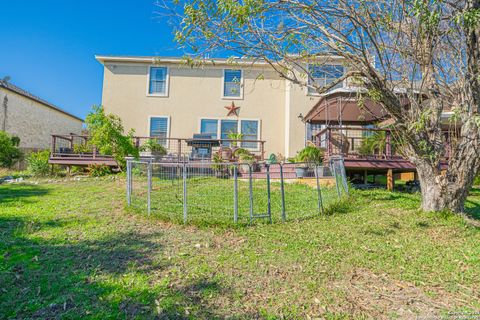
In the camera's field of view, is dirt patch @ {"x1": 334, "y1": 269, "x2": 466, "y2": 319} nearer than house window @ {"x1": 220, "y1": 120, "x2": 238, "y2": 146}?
Yes

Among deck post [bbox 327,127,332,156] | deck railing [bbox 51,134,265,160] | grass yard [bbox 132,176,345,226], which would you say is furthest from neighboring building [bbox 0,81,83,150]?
deck post [bbox 327,127,332,156]

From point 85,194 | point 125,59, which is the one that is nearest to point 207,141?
point 85,194

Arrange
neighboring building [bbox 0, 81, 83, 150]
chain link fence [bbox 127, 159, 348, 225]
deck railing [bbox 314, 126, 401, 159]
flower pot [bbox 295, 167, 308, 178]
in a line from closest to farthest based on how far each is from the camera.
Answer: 1. chain link fence [bbox 127, 159, 348, 225]
2. flower pot [bbox 295, 167, 308, 178]
3. deck railing [bbox 314, 126, 401, 159]
4. neighboring building [bbox 0, 81, 83, 150]

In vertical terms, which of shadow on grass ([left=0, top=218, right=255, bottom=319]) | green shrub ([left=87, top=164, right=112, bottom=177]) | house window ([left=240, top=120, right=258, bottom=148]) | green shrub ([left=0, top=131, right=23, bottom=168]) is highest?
house window ([left=240, top=120, right=258, bottom=148])

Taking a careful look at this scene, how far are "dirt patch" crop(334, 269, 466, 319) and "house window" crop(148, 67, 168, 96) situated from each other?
13.0 m

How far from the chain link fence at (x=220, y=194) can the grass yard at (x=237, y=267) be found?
271 mm

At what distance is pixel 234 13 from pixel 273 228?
315 centimetres

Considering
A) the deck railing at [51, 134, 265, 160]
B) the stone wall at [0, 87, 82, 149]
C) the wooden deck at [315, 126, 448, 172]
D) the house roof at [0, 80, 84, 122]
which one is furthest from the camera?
the house roof at [0, 80, 84, 122]

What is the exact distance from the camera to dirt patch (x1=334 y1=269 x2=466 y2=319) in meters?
2.21

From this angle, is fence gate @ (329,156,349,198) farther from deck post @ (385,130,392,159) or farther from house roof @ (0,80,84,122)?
house roof @ (0,80,84,122)

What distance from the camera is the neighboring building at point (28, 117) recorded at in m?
15.6

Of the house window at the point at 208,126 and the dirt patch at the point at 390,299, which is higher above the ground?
the house window at the point at 208,126

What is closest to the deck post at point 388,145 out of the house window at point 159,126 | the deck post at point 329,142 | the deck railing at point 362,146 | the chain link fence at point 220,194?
the deck railing at point 362,146

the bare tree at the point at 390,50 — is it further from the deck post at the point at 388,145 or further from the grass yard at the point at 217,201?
the deck post at the point at 388,145
